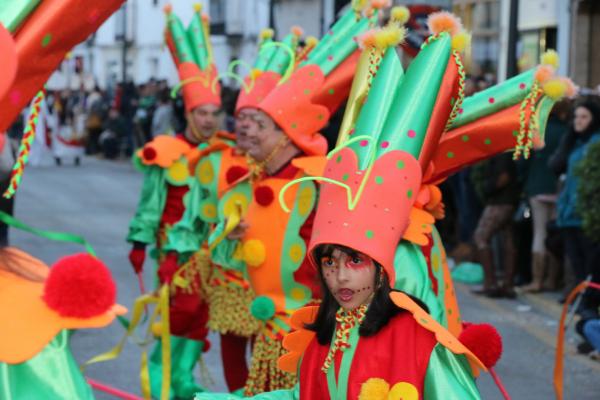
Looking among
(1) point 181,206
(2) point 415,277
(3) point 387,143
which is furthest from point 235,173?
(3) point 387,143

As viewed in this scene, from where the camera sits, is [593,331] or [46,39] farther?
[593,331]

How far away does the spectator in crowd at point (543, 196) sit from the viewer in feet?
36.5

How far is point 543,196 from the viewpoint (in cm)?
1116

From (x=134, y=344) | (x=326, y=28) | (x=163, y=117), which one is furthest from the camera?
(x=326, y=28)

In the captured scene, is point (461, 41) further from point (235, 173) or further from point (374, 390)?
point (235, 173)

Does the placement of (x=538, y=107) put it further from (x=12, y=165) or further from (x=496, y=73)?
(x=496, y=73)

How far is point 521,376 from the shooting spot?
831 cm

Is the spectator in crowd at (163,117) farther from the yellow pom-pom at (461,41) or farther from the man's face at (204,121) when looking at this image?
the yellow pom-pom at (461,41)

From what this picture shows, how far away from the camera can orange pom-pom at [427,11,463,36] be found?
14.3 feet

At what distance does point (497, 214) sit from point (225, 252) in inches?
210

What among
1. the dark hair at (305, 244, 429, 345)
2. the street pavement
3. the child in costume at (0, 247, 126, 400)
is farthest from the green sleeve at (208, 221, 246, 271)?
the child in costume at (0, 247, 126, 400)

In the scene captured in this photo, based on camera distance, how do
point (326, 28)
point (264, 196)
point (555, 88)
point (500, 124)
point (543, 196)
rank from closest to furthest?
1. point (555, 88)
2. point (500, 124)
3. point (264, 196)
4. point (543, 196)
5. point (326, 28)

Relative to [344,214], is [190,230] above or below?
below

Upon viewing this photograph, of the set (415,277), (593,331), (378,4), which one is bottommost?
(593,331)
